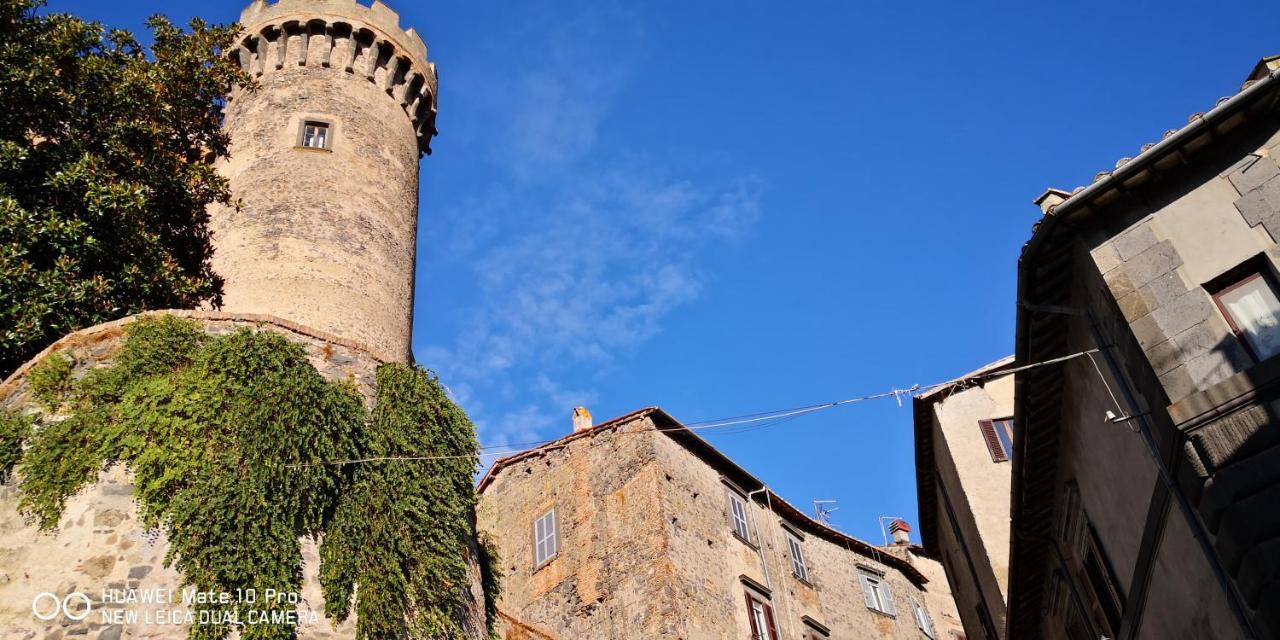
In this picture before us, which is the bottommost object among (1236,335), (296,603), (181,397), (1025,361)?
(296,603)

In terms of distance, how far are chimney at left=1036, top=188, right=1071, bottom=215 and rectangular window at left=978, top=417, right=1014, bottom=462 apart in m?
10.5

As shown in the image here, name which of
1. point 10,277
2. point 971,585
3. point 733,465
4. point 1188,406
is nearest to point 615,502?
point 733,465

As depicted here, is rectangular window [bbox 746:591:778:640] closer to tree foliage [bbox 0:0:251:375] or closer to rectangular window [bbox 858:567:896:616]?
rectangular window [bbox 858:567:896:616]

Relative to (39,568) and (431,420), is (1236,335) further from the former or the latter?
(39,568)

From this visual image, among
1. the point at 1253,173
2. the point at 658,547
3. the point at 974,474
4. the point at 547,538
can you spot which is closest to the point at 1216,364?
the point at 1253,173

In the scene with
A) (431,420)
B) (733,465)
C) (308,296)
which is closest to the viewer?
(431,420)

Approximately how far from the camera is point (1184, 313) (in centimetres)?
970

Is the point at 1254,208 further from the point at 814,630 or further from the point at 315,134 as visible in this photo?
the point at 814,630

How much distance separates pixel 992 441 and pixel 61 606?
59.4 feet

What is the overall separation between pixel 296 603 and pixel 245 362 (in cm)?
343

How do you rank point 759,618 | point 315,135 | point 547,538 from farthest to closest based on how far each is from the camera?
point 547,538
point 759,618
point 315,135

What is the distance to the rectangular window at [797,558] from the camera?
2608cm

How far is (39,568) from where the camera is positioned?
1007 cm

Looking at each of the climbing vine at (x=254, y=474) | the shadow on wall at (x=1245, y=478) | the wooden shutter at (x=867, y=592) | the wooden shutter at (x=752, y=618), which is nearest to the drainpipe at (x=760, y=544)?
the wooden shutter at (x=752, y=618)
